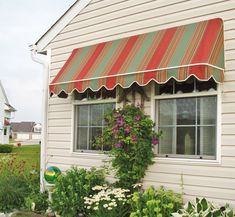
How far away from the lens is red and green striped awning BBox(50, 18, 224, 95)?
22.4 ft

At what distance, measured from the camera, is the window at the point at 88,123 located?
9.33 metres

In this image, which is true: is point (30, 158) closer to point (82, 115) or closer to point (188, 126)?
point (82, 115)

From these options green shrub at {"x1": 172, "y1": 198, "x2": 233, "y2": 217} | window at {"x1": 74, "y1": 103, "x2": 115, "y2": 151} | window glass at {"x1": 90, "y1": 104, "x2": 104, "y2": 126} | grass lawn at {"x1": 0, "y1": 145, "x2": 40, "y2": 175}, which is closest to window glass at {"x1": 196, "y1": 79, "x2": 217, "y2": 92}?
green shrub at {"x1": 172, "y1": 198, "x2": 233, "y2": 217}

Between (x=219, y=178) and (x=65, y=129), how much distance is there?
14.2ft

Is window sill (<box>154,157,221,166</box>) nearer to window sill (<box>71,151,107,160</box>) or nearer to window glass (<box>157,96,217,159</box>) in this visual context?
window glass (<box>157,96,217,159</box>)

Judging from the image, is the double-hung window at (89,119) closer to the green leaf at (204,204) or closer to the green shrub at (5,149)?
the green leaf at (204,204)

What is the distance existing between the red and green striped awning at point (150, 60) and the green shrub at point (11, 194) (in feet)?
8.75

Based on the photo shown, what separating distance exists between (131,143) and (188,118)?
118cm

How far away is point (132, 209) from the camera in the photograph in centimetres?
764

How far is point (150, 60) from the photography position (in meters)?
7.60

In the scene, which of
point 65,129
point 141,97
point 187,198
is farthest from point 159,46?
point 65,129

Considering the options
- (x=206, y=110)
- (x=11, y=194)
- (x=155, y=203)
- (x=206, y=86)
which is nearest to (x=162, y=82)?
(x=206, y=86)

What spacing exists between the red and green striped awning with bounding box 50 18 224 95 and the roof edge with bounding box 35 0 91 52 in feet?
3.87

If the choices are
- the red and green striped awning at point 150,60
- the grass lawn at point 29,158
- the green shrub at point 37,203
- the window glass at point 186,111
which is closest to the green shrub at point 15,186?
the green shrub at point 37,203
